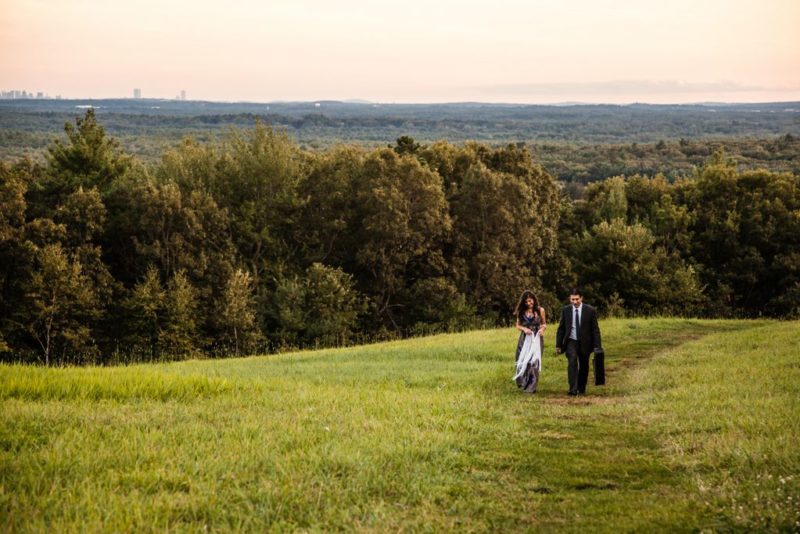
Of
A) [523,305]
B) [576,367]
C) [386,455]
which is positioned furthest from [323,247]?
[386,455]

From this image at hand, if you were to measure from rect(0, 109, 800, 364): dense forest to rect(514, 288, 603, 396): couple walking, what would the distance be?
2944cm

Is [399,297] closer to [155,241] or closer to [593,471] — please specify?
[155,241]

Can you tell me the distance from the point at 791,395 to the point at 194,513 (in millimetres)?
10990

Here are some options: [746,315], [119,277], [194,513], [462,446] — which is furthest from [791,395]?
[746,315]

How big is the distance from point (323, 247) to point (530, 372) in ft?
129

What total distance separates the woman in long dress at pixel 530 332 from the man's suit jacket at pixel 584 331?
46 centimetres

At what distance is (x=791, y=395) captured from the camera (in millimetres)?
13625

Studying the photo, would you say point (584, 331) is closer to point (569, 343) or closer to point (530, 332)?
point (569, 343)

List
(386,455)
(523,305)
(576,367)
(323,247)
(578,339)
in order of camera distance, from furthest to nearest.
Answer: (323,247), (523,305), (578,339), (576,367), (386,455)

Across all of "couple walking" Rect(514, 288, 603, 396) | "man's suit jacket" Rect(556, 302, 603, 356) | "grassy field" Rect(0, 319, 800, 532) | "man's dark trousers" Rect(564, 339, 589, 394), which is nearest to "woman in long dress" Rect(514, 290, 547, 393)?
"couple walking" Rect(514, 288, 603, 396)

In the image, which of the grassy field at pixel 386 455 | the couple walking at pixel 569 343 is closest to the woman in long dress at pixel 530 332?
the couple walking at pixel 569 343

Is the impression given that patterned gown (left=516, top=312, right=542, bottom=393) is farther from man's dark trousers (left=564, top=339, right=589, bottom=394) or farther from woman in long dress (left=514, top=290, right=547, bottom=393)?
man's dark trousers (left=564, top=339, right=589, bottom=394)

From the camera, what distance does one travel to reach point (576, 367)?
674 inches

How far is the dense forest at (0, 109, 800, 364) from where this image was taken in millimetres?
44562
